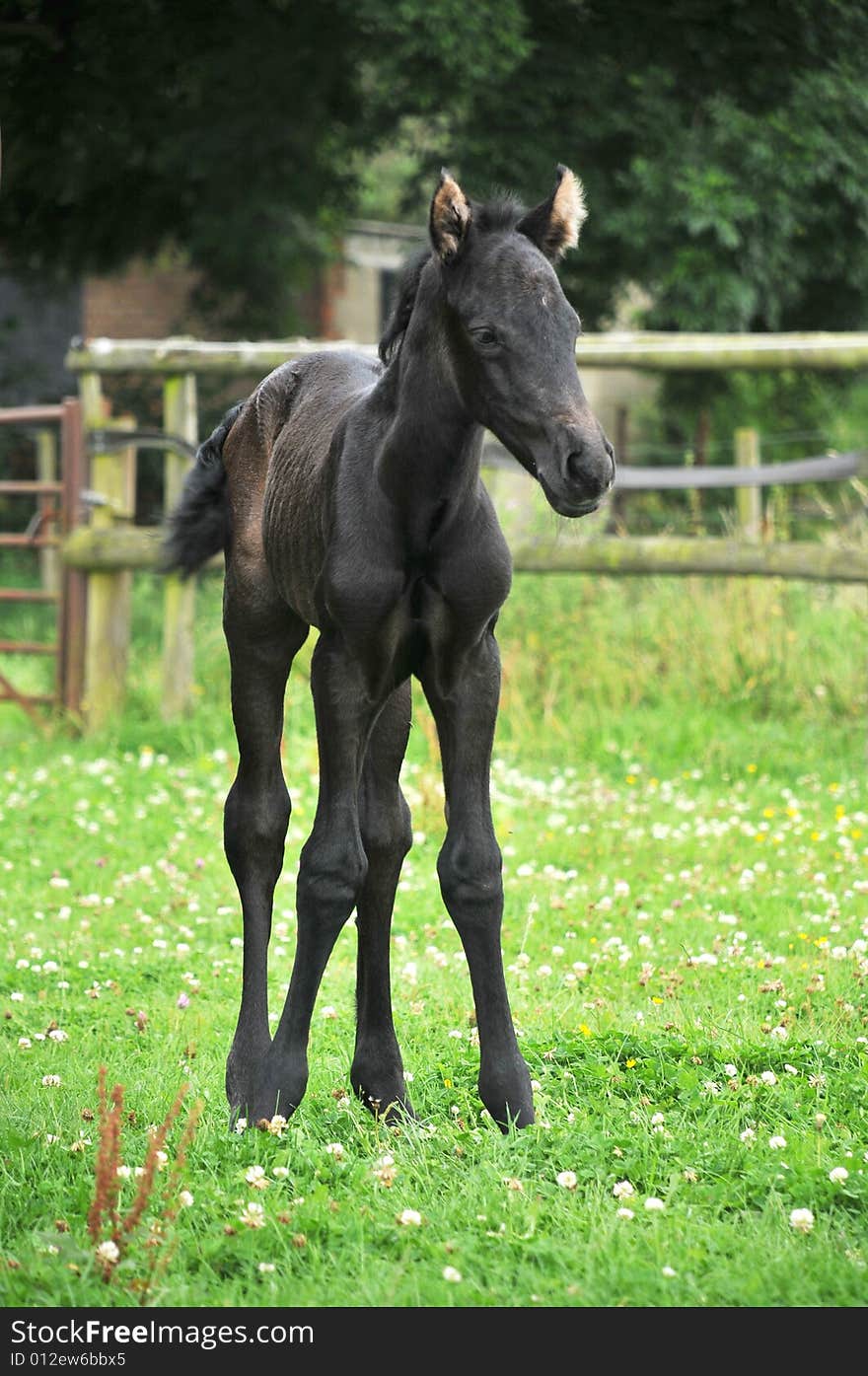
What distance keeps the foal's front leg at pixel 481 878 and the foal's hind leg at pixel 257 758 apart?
23.5 inches

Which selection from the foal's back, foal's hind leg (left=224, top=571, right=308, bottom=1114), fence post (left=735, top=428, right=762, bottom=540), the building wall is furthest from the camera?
the building wall

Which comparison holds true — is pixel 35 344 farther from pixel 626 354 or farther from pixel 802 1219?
pixel 802 1219

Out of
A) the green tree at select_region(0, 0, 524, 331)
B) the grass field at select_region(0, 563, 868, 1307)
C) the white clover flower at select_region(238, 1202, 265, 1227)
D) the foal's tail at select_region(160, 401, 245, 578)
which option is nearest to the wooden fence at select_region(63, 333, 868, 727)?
the grass field at select_region(0, 563, 868, 1307)

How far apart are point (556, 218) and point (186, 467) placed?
21.0 ft

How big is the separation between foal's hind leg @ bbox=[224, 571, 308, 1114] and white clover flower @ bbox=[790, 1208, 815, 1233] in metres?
1.56

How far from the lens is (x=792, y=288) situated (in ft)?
47.2

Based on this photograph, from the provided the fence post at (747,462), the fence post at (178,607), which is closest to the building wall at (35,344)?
the fence post at (178,607)

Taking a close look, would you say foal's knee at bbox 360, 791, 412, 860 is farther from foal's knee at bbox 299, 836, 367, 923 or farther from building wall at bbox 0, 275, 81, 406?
building wall at bbox 0, 275, 81, 406

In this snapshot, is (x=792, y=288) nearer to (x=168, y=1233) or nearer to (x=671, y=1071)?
(x=671, y=1071)

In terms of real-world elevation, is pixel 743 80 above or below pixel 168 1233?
above

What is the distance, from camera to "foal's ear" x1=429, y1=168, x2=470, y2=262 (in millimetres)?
3457

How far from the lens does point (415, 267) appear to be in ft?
12.4
